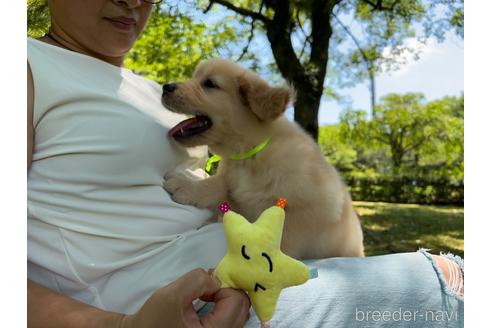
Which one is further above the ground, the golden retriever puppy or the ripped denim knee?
the golden retriever puppy

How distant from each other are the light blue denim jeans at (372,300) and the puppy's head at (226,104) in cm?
64

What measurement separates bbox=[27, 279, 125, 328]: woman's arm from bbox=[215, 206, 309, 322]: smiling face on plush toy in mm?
270

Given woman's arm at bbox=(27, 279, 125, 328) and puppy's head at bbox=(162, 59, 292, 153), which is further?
puppy's head at bbox=(162, 59, 292, 153)

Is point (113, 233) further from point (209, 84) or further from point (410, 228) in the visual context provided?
point (410, 228)

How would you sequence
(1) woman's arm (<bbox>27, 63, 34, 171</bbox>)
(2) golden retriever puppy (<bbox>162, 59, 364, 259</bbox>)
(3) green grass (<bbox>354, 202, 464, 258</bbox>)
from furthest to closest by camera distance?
1. (3) green grass (<bbox>354, 202, 464, 258</bbox>)
2. (2) golden retriever puppy (<bbox>162, 59, 364, 259</bbox>)
3. (1) woman's arm (<bbox>27, 63, 34, 171</bbox>)

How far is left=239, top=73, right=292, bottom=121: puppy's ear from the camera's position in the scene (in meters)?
1.57

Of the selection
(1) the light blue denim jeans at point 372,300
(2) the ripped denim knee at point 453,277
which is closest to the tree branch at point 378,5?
(2) the ripped denim knee at point 453,277

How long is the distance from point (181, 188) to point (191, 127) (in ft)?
0.81

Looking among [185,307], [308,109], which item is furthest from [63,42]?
[308,109]

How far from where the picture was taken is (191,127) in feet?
4.84

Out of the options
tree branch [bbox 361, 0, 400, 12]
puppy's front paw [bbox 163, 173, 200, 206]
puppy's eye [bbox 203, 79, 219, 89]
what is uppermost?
tree branch [bbox 361, 0, 400, 12]

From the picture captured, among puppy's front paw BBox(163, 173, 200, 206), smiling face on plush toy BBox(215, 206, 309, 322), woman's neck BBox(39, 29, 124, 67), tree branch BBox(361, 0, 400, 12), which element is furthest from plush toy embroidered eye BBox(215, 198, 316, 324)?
tree branch BBox(361, 0, 400, 12)

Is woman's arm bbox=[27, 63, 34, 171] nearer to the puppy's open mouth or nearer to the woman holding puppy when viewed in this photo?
the woman holding puppy

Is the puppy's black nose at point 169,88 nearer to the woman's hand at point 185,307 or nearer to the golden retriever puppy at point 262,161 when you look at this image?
the golden retriever puppy at point 262,161
